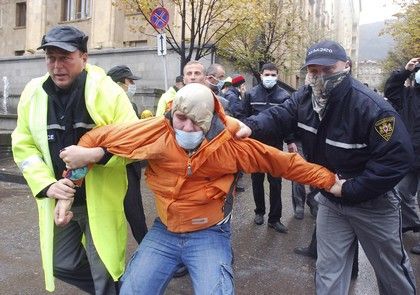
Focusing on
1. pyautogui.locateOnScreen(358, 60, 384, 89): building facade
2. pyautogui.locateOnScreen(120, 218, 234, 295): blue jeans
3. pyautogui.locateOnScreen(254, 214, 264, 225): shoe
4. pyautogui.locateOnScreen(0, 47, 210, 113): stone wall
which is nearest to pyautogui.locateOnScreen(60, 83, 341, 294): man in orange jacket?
pyautogui.locateOnScreen(120, 218, 234, 295): blue jeans

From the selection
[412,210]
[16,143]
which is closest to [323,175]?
[16,143]

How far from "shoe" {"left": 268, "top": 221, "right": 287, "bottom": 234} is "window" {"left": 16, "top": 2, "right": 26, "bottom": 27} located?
92.9 ft

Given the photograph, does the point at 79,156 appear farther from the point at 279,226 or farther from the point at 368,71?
the point at 368,71

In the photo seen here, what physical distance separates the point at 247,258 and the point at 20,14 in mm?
29585

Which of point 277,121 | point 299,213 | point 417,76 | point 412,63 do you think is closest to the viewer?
point 277,121

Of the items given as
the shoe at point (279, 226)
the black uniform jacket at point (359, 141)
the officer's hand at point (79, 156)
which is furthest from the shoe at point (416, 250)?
the officer's hand at point (79, 156)

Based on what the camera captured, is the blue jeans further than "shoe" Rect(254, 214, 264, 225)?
No

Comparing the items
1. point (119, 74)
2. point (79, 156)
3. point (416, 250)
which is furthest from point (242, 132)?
point (416, 250)

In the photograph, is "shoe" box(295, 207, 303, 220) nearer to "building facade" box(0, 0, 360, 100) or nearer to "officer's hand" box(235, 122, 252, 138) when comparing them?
"officer's hand" box(235, 122, 252, 138)

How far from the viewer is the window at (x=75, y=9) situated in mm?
26969

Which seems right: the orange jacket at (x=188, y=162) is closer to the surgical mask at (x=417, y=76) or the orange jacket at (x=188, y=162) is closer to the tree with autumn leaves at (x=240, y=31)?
the surgical mask at (x=417, y=76)

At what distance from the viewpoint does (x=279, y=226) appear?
18.7 feet

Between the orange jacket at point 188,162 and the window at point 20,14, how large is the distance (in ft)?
99.2

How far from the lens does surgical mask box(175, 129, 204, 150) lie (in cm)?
254
